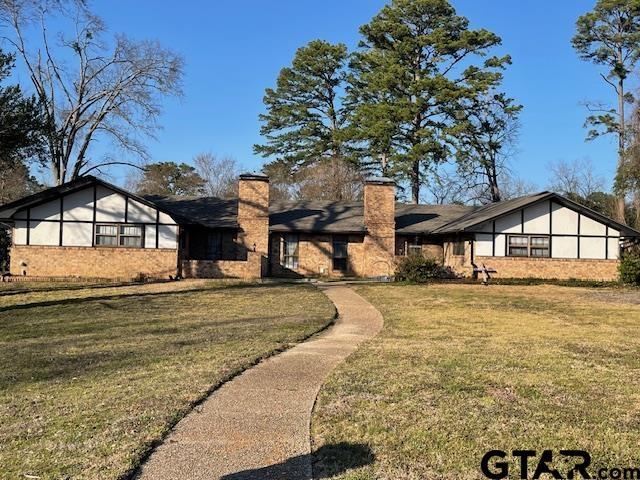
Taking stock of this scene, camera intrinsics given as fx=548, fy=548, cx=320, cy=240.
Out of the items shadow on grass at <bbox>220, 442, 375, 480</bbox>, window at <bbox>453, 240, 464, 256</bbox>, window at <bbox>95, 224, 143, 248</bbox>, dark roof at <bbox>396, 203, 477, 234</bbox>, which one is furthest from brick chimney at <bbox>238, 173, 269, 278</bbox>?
shadow on grass at <bbox>220, 442, 375, 480</bbox>

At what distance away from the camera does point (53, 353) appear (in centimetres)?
835

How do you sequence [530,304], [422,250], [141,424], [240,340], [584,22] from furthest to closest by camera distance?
[584,22]
[422,250]
[530,304]
[240,340]
[141,424]

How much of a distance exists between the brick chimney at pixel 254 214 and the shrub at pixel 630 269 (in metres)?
16.2

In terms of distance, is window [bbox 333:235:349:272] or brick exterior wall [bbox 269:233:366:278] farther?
window [bbox 333:235:349:272]

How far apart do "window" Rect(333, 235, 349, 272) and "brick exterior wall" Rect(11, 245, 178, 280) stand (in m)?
8.15

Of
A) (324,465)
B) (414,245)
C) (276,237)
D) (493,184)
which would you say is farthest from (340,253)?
(324,465)

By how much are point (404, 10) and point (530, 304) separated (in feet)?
104

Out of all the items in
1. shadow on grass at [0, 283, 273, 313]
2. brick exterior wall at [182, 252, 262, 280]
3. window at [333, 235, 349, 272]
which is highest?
window at [333, 235, 349, 272]

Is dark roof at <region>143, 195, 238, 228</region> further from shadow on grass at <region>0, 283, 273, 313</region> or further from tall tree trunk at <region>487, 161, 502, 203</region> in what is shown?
tall tree trunk at <region>487, 161, 502, 203</region>

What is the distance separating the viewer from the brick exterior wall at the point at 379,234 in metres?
27.5

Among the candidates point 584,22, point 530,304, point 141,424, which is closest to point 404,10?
point 584,22

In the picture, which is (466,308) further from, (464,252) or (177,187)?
(177,187)

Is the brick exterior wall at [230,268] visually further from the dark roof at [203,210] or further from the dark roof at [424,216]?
the dark roof at [424,216]

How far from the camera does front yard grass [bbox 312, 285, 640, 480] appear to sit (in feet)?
14.3
